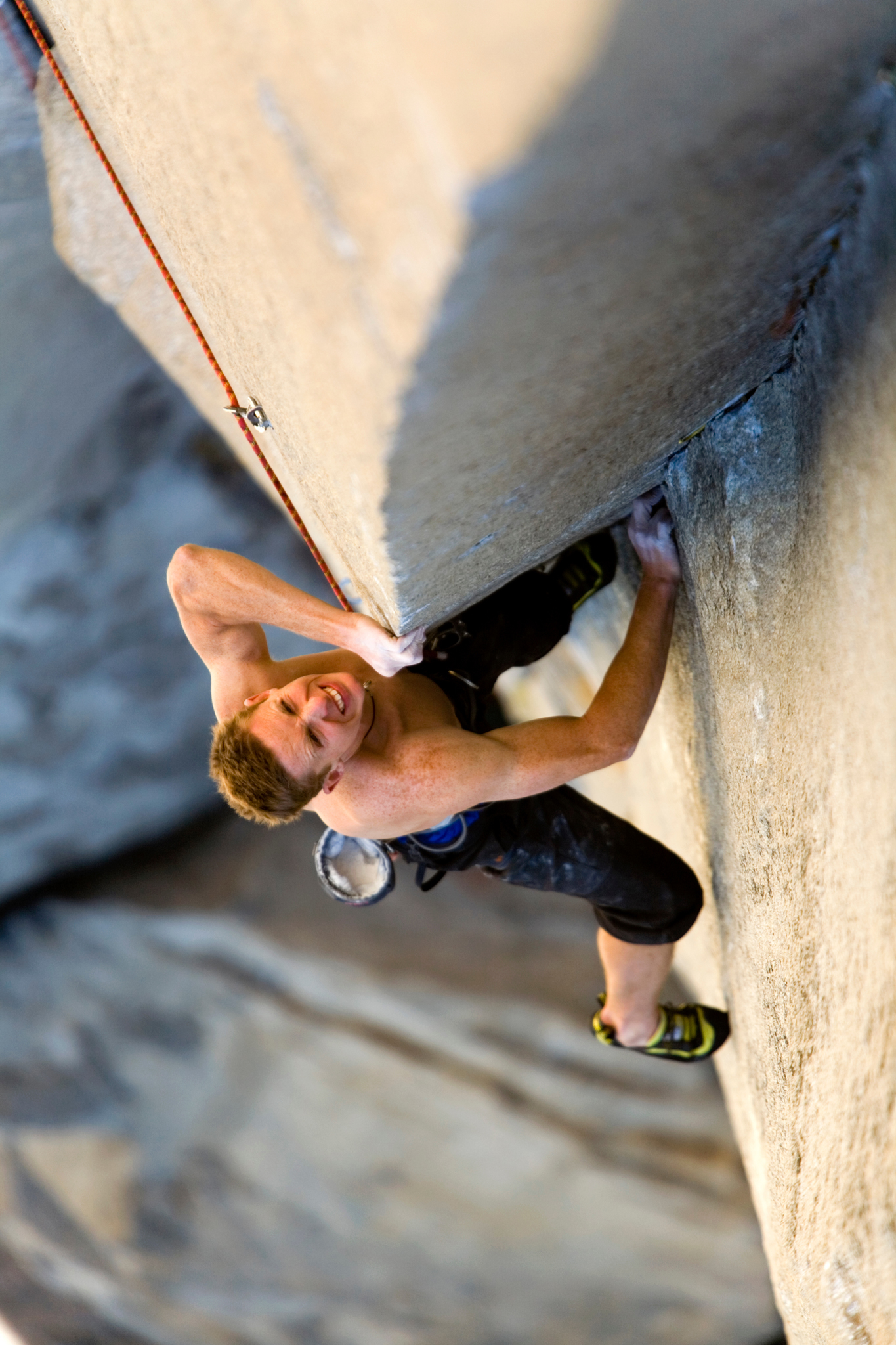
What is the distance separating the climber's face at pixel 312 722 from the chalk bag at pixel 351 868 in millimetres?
385

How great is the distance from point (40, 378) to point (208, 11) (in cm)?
231

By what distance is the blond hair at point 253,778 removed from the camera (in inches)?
54.2

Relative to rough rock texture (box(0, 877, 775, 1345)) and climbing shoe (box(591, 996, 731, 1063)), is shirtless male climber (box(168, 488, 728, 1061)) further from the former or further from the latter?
rough rock texture (box(0, 877, 775, 1345))

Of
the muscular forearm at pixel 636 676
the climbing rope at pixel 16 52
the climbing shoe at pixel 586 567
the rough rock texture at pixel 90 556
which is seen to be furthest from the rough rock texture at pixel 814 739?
the rough rock texture at pixel 90 556

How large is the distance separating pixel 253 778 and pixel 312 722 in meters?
0.11

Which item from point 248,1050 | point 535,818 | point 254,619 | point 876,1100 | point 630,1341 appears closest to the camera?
point 876,1100

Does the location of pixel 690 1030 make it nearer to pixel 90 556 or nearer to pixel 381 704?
pixel 381 704

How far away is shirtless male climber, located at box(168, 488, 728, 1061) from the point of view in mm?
1404

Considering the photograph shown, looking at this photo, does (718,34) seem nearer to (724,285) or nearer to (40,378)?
(724,285)

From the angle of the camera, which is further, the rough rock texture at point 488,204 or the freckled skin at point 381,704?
the freckled skin at point 381,704

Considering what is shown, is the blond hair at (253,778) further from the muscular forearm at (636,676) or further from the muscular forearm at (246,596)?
the muscular forearm at (636,676)

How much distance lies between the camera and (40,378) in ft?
9.37

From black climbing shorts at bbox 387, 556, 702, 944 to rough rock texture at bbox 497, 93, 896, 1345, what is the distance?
0.14m

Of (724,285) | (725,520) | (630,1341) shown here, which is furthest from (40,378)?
(630,1341)
